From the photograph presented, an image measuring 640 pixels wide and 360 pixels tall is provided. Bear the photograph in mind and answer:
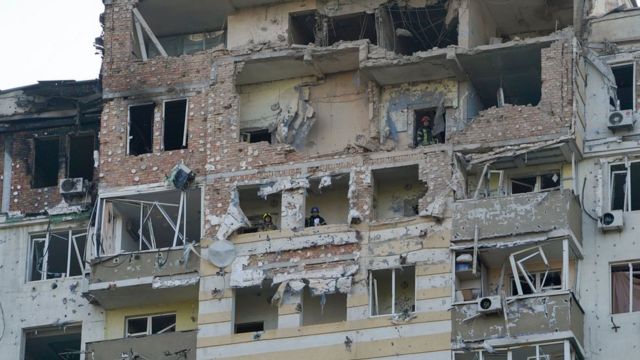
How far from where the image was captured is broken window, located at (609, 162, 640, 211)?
5391 cm

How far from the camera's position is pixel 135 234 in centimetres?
5791

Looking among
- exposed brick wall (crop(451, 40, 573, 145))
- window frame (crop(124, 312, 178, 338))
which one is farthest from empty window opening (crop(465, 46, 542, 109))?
window frame (crop(124, 312, 178, 338))

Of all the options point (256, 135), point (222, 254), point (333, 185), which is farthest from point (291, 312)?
point (256, 135)

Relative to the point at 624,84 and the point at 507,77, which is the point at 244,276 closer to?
the point at 507,77

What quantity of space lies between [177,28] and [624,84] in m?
12.4

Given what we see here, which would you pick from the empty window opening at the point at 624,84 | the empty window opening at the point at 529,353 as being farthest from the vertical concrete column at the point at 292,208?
the empty window opening at the point at 624,84

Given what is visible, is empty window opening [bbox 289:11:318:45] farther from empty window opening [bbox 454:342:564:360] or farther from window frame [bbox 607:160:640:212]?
empty window opening [bbox 454:342:564:360]

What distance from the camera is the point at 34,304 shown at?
57.9 meters

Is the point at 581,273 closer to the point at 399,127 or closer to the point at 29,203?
the point at 399,127

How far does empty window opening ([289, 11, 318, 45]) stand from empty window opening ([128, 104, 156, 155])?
4142mm

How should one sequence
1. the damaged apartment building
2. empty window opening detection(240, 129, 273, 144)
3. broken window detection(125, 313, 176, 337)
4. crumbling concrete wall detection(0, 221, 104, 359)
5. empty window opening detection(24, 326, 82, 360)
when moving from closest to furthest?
the damaged apartment building → broken window detection(125, 313, 176, 337) → crumbling concrete wall detection(0, 221, 104, 359) → empty window opening detection(240, 129, 273, 144) → empty window opening detection(24, 326, 82, 360)

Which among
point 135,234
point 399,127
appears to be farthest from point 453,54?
point 135,234

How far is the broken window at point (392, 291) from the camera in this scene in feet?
176

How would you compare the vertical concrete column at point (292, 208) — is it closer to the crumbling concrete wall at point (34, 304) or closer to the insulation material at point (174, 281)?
the insulation material at point (174, 281)
